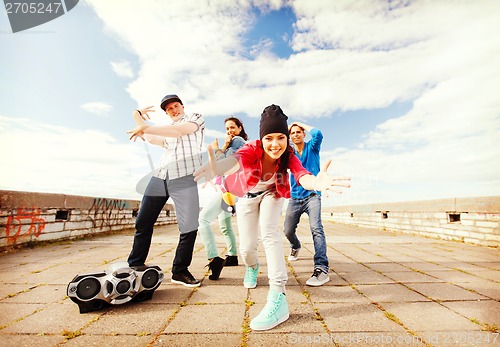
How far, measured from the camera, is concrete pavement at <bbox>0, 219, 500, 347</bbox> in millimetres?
1813

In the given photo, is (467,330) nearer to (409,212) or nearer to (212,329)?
(212,329)

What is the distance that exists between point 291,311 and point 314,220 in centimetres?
124

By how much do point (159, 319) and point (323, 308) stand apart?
1367 millimetres

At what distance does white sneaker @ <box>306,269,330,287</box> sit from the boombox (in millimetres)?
1629

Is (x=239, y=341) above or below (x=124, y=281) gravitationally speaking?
below

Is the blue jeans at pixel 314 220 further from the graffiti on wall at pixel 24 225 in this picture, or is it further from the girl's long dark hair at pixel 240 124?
the graffiti on wall at pixel 24 225

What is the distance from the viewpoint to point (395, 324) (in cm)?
202

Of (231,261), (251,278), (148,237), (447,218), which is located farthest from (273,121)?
(447,218)

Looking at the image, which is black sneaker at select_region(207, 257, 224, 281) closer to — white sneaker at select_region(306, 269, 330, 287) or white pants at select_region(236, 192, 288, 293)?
white pants at select_region(236, 192, 288, 293)

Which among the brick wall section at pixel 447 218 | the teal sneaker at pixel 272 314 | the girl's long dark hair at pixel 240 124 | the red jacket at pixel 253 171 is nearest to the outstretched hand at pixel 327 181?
the red jacket at pixel 253 171

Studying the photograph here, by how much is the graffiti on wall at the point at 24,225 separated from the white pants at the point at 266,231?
16.4ft

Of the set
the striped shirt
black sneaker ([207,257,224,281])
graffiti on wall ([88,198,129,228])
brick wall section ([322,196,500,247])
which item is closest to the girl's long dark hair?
the striped shirt

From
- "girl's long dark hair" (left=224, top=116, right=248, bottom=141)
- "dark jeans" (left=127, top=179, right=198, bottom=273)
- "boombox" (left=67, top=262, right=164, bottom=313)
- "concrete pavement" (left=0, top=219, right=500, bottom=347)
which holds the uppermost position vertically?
"girl's long dark hair" (left=224, top=116, right=248, bottom=141)

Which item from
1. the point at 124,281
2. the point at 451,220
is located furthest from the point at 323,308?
the point at 451,220
